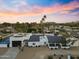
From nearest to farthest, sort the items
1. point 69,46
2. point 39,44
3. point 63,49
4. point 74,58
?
point 74,58
point 63,49
point 69,46
point 39,44

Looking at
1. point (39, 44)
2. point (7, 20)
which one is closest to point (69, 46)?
point (39, 44)

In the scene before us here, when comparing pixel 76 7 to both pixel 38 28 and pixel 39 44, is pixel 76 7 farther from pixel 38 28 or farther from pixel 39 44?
pixel 38 28

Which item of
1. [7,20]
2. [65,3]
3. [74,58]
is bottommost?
[74,58]

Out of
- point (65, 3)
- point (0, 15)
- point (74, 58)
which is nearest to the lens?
point (74, 58)

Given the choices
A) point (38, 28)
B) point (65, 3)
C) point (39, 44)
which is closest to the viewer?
point (65, 3)

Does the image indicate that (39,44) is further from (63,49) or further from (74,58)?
(74,58)

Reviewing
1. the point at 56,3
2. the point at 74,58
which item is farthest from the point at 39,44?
the point at 74,58

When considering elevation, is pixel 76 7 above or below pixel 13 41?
above

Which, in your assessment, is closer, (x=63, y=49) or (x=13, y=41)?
(x=63, y=49)

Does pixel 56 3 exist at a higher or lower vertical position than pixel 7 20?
higher
